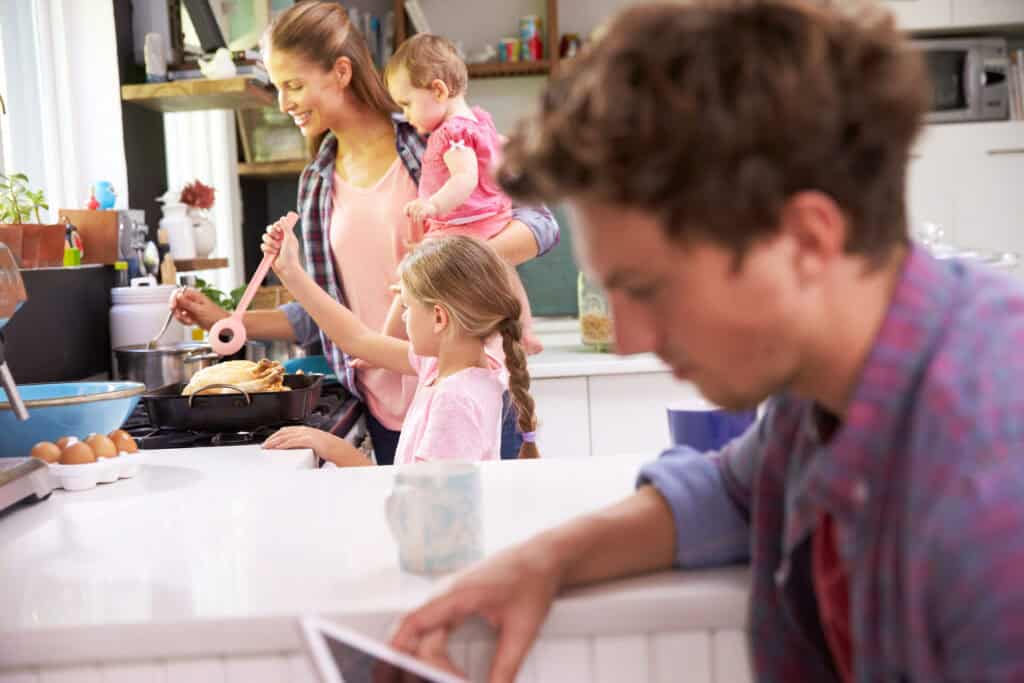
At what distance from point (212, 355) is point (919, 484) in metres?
2.07

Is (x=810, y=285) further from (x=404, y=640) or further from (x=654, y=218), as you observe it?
(x=404, y=640)

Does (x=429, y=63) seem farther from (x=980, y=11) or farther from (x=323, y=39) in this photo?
(x=980, y=11)

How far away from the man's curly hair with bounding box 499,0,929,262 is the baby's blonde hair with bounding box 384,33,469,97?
Answer: 6.17ft

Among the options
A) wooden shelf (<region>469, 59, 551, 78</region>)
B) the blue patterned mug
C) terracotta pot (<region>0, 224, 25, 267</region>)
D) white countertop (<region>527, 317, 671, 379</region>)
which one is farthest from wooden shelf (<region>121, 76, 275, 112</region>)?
the blue patterned mug

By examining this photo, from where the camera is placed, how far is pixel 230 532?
1.18 meters

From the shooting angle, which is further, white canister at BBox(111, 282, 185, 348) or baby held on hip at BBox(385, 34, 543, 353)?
white canister at BBox(111, 282, 185, 348)

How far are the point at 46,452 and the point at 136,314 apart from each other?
50.3 inches

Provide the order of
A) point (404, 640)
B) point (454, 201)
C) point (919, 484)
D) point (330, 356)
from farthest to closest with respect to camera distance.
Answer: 1. point (330, 356)
2. point (454, 201)
3. point (404, 640)
4. point (919, 484)

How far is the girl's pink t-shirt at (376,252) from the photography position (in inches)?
93.2

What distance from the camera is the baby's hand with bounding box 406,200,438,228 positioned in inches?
87.0

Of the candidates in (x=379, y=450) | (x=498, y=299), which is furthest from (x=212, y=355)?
(x=498, y=299)

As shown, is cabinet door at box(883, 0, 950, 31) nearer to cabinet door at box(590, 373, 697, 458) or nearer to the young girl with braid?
cabinet door at box(590, 373, 697, 458)

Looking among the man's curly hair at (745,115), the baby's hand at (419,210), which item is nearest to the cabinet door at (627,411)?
the baby's hand at (419,210)

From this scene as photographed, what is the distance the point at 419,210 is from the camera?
221 centimetres
